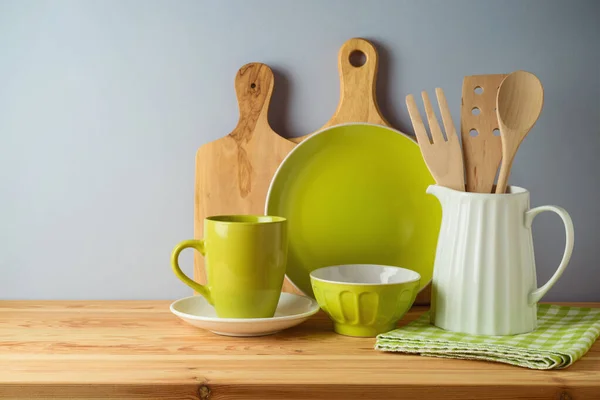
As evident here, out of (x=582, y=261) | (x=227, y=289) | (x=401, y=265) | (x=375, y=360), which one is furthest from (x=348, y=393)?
(x=582, y=261)

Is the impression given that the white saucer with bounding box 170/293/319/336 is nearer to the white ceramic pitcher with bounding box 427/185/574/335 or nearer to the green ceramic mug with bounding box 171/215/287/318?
the green ceramic mug with bounding box 171/215/287/318

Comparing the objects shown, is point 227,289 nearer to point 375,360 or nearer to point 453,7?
point 375,360

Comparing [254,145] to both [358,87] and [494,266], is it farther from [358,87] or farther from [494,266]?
[494,266]

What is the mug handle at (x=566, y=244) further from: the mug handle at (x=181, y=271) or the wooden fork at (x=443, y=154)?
the mug handle at (x=181, y=271)

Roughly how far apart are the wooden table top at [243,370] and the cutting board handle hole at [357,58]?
45 centimetres

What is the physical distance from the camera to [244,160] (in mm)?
1078

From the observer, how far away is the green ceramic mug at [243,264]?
87cm

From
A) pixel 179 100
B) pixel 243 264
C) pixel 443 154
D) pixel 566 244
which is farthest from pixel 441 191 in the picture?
pixel 179 100

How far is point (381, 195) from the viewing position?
1056 mm

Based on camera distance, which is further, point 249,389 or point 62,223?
point 62,223

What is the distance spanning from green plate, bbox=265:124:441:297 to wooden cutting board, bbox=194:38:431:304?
5cm

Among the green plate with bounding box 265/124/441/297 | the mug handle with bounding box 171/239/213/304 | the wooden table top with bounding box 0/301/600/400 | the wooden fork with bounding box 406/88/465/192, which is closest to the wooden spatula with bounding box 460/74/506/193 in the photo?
the wooden fork with bounding box 406/88/465/192

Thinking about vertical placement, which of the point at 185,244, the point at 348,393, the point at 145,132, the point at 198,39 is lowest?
the point at 348,393

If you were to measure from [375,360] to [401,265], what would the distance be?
0.30 m
